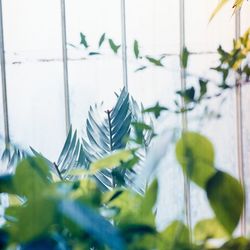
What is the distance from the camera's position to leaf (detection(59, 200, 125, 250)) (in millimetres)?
672

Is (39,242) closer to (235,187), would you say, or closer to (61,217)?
(61,217)

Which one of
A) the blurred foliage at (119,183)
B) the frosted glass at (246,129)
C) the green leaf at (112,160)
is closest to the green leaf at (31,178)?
the blurred foliage at (119,183)

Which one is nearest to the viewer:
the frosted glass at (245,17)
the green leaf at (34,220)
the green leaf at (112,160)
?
the green leaf at (34,220)

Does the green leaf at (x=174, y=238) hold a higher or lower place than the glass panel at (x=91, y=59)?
lower

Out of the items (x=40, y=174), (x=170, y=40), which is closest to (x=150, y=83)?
(x=170, y=40)

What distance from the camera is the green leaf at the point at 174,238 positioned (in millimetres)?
724

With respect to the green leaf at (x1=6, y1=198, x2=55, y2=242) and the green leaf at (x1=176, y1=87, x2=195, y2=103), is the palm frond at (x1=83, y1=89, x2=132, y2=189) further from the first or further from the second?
the green leaf at (x1=6, y1=198, x2=55, y2=242)

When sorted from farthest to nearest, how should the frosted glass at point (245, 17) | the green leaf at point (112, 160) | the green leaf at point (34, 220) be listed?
1. the frosted glass at point (245, 17)
2. the green leaf at point (112, 160)
3. the green leaf at point (34, 220)

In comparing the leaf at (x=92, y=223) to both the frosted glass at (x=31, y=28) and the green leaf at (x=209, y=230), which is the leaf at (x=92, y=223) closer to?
the green leaf at (x=209, y=230)

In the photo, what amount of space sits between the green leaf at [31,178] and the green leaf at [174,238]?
225 millimetres

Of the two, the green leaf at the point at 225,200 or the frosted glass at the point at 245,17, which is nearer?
the green leaf at the point at 225,200

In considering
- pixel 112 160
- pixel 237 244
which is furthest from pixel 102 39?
pixel 237 244

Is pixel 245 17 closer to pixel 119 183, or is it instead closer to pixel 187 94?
pixel 187 94

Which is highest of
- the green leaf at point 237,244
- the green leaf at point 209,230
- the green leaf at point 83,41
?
the green leaf at point 83,41
